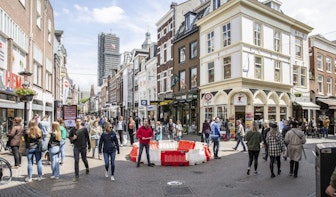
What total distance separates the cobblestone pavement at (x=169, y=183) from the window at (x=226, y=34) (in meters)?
14.1

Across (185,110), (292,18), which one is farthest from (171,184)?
(292,18)

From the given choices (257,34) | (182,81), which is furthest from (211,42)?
(182,81)

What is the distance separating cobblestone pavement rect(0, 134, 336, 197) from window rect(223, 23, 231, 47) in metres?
14.1

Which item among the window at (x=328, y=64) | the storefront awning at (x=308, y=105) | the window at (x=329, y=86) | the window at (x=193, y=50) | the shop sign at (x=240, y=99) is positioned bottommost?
the storefront awning at (x=308, y=105)

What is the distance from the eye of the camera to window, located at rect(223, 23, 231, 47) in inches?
869

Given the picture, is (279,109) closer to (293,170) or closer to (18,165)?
(293,170)

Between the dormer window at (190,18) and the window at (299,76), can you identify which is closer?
the window at (299,76)

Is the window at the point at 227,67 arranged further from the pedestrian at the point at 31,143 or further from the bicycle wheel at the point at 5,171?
the bicycle wheel at the point at 5,171

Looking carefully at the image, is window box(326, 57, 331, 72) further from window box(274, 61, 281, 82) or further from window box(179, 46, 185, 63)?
window box(179, 46, 185, 63)

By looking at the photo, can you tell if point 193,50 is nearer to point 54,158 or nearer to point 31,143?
point 54,158

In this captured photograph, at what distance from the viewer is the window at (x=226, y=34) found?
869 inches

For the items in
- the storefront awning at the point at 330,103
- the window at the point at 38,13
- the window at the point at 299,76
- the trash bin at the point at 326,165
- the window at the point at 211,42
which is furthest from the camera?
the storefront awning at the point at 330,103

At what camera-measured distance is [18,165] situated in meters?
9.40

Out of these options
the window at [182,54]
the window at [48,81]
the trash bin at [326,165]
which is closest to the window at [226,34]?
the window at [182,54]
